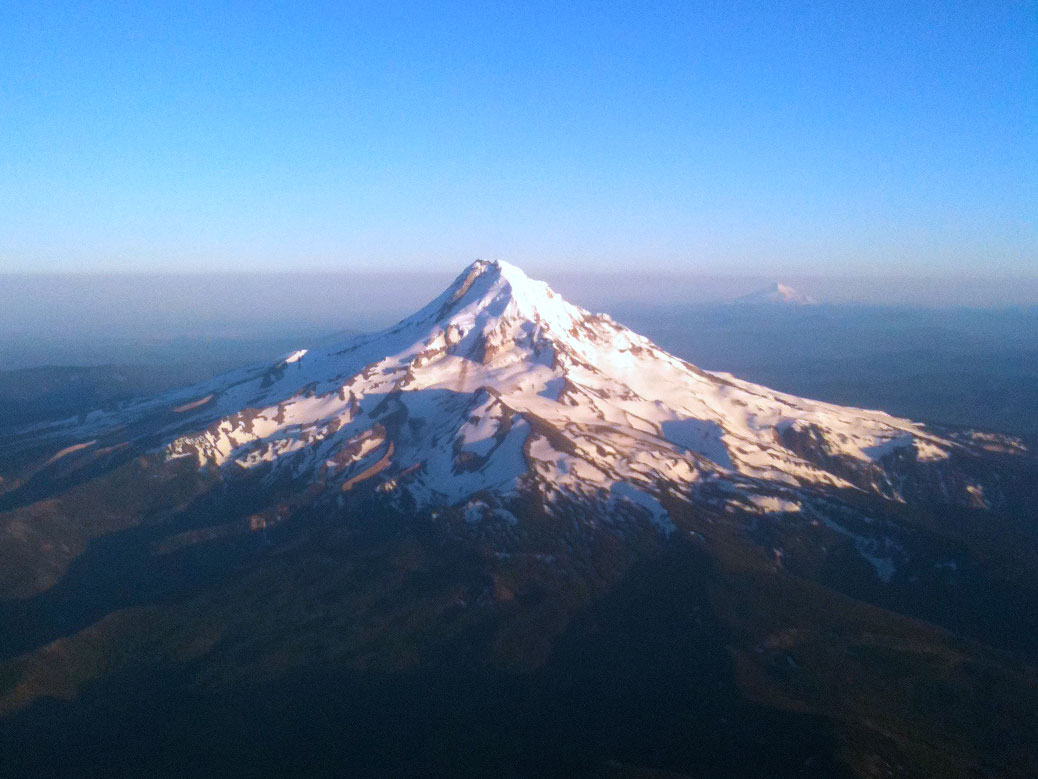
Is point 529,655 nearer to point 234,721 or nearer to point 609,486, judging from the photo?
point 234,721

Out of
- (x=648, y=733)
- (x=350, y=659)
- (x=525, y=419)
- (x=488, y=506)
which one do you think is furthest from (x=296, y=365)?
(x=648, y=733)

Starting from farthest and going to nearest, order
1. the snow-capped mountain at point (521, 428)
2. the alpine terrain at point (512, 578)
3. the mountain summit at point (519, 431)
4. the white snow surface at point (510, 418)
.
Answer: the white snow surface at point (510, 418), the snow-capped mountain at point (521, 428), the mountain summit at point (519, 431), the alpine terrain at point (512, 578)

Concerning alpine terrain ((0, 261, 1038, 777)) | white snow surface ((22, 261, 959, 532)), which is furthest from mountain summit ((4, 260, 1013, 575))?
alpine terrain ((0, 261, 1038, 777))

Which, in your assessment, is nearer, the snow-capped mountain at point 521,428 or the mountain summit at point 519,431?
the mountain summit at point 519,431

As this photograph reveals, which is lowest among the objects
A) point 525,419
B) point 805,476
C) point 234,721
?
point 234,721

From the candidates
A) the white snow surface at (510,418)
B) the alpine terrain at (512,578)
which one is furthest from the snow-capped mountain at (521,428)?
the alpine terrain at (512,578)

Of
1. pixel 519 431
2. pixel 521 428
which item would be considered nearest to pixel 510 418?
pixel 521 428

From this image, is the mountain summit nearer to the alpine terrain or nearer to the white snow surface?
the white snow surface

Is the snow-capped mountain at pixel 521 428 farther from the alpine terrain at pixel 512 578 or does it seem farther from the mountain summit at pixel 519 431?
the alpine terrain at pixel 512 578
